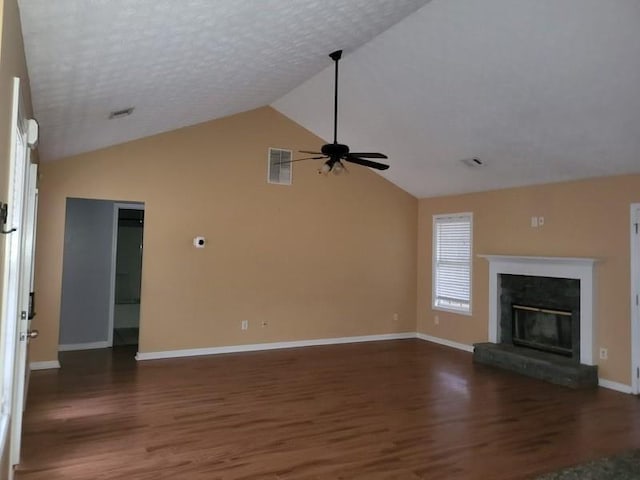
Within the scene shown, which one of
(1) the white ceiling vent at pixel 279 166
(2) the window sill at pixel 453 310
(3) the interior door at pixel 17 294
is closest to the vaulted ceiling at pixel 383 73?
(3) the interior door at pixel 17 294

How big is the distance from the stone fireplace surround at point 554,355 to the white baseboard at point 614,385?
0.07m

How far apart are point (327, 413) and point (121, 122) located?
341 cm

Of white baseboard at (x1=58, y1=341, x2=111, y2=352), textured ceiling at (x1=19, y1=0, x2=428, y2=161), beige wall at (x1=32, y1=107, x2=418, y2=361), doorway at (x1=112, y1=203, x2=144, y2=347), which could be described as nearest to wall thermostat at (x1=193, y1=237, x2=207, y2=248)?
beige wall at (x1=32, y1=107, x2=418, y2=361)

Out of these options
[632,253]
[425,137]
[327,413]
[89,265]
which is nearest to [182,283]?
[89,265]

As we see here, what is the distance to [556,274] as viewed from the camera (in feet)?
18.7

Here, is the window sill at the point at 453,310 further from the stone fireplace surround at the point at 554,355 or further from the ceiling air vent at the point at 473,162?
the ceiling air vent at the point at 473,162

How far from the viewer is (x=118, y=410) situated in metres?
4.11

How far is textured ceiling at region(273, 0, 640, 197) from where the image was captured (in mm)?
3523

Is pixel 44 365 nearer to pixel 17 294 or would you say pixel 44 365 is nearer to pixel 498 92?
pixel 17 294

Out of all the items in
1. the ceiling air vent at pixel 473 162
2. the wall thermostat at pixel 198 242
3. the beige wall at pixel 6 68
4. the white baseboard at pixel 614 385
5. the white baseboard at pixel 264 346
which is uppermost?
the ceiling air vent at pixel 473 162

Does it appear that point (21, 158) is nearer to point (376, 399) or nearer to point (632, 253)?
point (376, 399)

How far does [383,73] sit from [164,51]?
278 cm

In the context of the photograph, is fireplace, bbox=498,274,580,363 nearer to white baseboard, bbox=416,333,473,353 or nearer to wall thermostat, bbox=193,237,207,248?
white baseboard, bbox=416,333,473,353

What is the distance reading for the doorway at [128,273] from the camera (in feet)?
25.7
